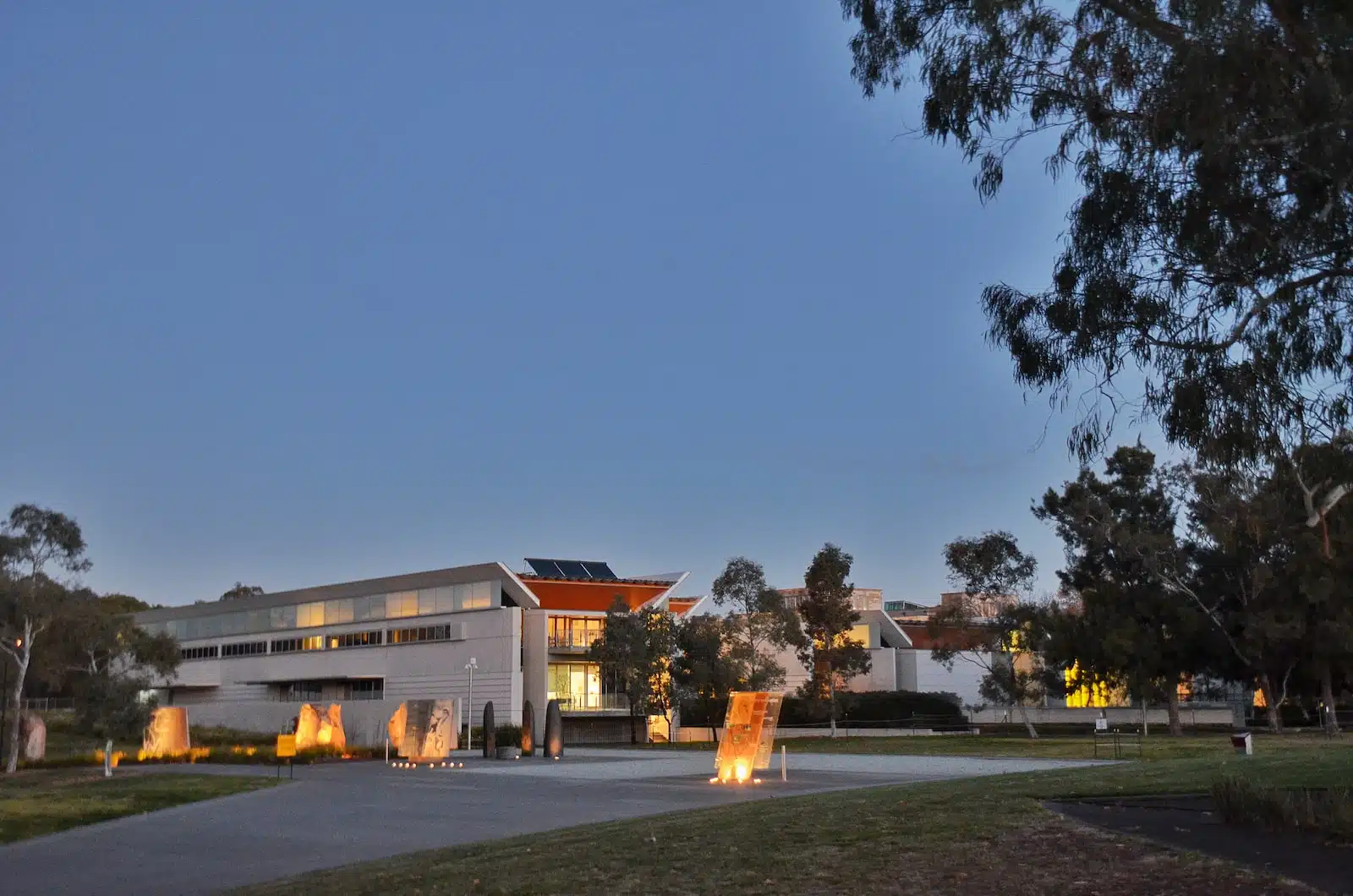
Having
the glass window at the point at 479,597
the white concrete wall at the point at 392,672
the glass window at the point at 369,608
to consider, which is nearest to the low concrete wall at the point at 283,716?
the white concrete wall at the point at 392,672

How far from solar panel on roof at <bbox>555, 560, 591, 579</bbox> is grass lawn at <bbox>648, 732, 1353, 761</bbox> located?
43.3 feet

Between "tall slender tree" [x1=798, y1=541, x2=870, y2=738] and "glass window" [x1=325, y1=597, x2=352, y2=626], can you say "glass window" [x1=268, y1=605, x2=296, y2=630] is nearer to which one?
"glass window" [x1=325, y1=597, x2=352, y2=626]

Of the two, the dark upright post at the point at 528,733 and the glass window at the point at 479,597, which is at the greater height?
the glass window at the point at 479,597

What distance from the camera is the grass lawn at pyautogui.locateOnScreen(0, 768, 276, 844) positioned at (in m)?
21.7

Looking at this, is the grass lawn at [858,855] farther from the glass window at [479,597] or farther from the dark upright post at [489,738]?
the glass window at [479,597]

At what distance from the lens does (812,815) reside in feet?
46.6

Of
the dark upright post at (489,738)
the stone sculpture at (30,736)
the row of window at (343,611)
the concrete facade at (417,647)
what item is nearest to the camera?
the stone sculpture at (30,736)

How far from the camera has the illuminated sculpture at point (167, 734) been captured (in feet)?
149

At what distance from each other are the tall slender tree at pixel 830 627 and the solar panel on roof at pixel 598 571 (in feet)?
41.3

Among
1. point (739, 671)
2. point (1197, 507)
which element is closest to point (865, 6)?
point (1197, 507)

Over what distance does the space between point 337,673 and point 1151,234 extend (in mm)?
68349

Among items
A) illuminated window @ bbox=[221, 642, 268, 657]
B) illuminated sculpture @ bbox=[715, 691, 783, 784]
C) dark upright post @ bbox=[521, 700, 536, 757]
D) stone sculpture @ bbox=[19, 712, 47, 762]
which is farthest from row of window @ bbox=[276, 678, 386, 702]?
illuminated sculpture @ bbox=[715, 691, 783, 784]

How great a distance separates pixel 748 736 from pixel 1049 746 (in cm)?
1778

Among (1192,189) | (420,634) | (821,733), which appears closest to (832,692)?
(821,733)
